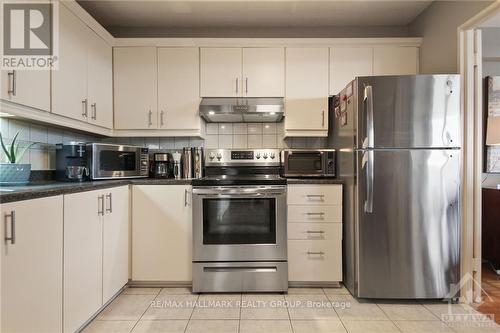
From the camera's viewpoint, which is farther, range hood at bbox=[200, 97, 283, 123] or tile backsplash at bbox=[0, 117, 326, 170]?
tile backsplash at bbox=[0, 117, 326, 170]

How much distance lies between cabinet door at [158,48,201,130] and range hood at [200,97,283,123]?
126 millimetres

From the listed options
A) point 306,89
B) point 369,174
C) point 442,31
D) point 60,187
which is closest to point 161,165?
point 60,187

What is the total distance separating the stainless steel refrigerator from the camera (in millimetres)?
2012

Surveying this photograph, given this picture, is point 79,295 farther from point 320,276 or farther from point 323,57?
point 323,57

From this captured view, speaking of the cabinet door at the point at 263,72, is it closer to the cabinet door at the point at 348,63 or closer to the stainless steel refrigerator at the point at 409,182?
the cabinet door at the point at 348,63

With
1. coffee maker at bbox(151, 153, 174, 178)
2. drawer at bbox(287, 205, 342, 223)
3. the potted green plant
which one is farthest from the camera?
coffee maker at bbox(151, 153, 174, 178)

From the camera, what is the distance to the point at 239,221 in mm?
2279

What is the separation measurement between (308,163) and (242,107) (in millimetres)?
782

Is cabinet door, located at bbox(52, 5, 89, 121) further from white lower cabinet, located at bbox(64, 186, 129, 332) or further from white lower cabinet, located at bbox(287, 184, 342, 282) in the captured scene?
white lower cabinet, located at bbox(287, 184, 342, 282)

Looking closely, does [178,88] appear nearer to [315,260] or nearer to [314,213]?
[314,213]

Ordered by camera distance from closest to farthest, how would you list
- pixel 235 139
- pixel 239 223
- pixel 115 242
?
pixel 115 242 < pixel 239 223 < pixel 235 139

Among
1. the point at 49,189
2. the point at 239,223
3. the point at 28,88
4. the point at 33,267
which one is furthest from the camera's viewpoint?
the point at 239,223

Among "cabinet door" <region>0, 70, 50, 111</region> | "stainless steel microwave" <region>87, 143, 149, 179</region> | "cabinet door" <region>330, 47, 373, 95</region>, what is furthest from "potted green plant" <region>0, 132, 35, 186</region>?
"cabinet door" <region>330, 47, 373, 95</region>

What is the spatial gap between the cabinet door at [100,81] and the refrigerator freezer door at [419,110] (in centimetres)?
215
